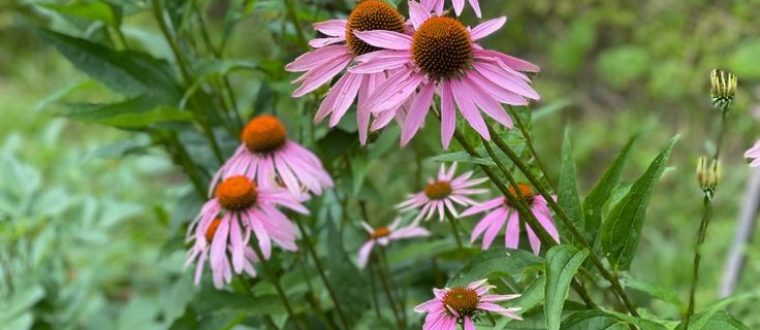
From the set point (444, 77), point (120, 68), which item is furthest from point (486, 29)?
point (120, 68)

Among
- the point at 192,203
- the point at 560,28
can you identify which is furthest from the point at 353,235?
the point at 560,28

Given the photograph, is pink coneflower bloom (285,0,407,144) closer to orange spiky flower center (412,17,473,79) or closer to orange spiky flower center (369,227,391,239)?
orange spiky flower center (412,17,473,79)

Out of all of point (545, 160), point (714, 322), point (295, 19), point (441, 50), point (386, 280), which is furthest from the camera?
point (545, 160)

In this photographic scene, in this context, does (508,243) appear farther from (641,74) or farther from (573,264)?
(641,74)

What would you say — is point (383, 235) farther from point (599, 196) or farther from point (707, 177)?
point (707, 177)

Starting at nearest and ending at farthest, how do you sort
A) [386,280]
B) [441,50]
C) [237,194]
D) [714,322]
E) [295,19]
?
[441,50] → [714,322] → [237,194] → [295,19] → [386,280]

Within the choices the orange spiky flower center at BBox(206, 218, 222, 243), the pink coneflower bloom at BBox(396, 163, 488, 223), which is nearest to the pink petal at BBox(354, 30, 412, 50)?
the pink coneflower bloom at BBox(396, 163, 488, 223)
